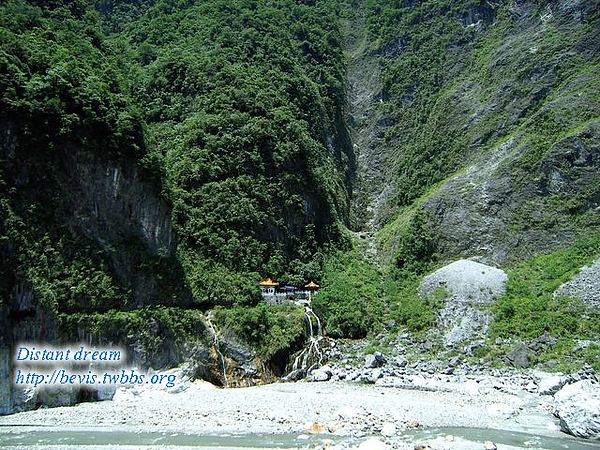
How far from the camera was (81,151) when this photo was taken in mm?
35375

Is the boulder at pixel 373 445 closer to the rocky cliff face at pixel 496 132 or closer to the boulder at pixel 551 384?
the boulder at pixel 551 384

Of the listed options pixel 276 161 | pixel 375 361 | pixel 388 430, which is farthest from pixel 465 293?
pixel 388 430

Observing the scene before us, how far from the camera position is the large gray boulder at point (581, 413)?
2075cm

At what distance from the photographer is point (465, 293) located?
140 ft

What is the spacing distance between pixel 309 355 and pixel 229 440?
710 inches

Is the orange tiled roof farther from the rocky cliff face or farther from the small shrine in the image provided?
the rocky cliff face

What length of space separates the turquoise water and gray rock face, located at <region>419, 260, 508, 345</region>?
1738 centimetres

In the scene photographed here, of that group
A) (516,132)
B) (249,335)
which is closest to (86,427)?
(249,335)

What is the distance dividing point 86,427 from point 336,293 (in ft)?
83.4

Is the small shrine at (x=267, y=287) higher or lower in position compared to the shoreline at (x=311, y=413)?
higher

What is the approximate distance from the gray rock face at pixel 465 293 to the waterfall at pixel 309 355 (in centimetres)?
905

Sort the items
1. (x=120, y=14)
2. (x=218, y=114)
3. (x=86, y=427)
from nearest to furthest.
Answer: (x=86, y=427) < (x=218, y=114) < (x=120, y=14)

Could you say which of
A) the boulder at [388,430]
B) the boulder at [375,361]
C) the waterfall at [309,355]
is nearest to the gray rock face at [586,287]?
the boulder at [375,361]

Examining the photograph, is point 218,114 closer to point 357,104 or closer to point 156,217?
point 156,217
